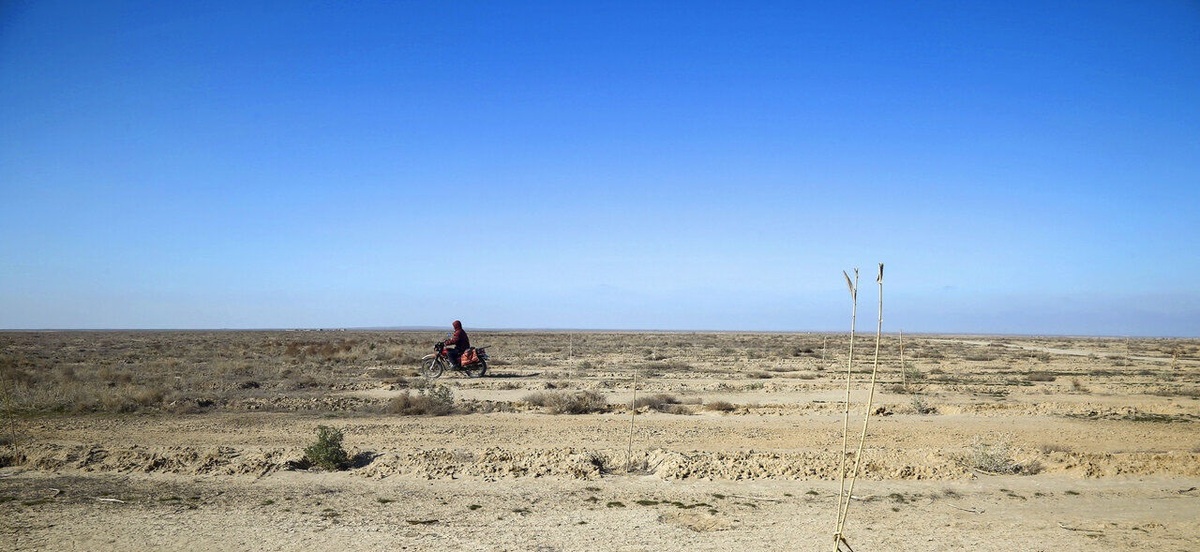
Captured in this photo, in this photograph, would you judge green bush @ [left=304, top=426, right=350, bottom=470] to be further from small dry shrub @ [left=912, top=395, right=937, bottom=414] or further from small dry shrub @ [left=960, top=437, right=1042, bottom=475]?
small dry shrub @ [left=912, top=395, right=937, bottom=414]

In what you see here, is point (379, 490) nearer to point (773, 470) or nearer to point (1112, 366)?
point (773, 470)

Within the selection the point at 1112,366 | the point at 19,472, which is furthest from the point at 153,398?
the point at 1112,366

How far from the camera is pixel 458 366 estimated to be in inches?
984

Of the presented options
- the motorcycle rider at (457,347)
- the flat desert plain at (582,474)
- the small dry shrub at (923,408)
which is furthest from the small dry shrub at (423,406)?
the small dry shrub at (923,408)

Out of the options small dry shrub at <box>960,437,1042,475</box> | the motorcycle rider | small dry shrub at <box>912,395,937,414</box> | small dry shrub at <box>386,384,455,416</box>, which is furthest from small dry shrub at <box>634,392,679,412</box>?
the motorcycle rider

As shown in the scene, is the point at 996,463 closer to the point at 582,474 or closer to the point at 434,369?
the point at 582,474

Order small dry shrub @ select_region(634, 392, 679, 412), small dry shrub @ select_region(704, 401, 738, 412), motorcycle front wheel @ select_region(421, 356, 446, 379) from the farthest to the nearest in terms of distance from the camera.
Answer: motorcycle front wheel @ select_region(421, 356, 446, 379) < small dry shrub @ select_region(634, 392, 679, 412) < small dry shrub @ select_region(704, 401, 738, 412)

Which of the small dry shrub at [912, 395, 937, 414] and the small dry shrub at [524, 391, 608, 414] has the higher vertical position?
the small dry shrub at [912, 395, 937, 414]

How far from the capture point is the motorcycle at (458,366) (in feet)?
82.2

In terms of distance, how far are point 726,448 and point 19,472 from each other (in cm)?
1068

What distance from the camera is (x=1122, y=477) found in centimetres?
1006

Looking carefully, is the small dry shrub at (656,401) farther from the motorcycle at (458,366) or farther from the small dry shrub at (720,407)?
the motorcycle at (458,366)

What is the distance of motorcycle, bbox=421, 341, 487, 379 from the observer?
25061 mm

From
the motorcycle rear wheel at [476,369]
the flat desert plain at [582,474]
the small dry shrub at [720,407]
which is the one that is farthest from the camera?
the motorcycle rear wheel at [476,369]
